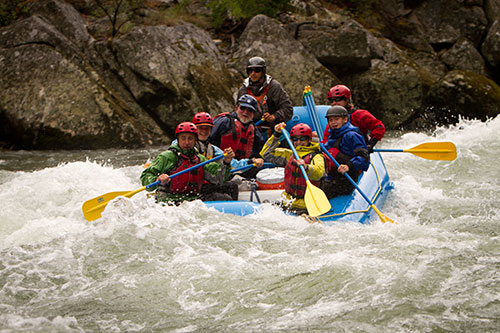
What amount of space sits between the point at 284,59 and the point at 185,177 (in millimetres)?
7782

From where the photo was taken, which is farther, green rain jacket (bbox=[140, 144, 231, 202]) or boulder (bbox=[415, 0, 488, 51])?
boulder (bbox=[415, 0, 488, 51])

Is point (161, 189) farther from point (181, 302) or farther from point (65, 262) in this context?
point (181, 302)

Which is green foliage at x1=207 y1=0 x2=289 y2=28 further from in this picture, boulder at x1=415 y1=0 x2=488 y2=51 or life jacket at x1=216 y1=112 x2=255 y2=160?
life jacket at x1=216 y1=112 x2=255 y2=160

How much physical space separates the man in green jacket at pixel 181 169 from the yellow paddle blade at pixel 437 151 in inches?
91.0

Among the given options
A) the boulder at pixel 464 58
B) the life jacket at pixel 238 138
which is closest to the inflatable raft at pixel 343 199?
the life jacket at pixel 238 138

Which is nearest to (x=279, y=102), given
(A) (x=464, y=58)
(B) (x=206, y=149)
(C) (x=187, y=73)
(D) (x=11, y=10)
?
(B) (x=206, y=149)

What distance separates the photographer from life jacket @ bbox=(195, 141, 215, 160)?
5469 mm

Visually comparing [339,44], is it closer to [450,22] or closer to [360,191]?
[450,22]

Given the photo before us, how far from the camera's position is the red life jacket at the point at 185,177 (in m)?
5.15

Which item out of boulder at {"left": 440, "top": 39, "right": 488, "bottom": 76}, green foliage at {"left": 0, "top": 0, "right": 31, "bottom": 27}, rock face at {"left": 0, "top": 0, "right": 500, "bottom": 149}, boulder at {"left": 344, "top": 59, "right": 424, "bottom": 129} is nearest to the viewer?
rock face at {"left": 0, "top": 0, "right": 500, "bottom": 149}

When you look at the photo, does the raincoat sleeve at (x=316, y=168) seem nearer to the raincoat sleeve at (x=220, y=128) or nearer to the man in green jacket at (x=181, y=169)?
the man in green jacket at (x=181, y=169)

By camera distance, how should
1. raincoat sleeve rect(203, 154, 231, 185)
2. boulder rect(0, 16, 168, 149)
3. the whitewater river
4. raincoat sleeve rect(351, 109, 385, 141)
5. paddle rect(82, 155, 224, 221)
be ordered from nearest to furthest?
the whitewater river, paddle rect(82, 155, 224, 221), raincoat sleeve rect(203, 154, 231, 185), raincoat sleeve rect(351, 109, 385, 141), boulder rect(0, 16, 168, 149)

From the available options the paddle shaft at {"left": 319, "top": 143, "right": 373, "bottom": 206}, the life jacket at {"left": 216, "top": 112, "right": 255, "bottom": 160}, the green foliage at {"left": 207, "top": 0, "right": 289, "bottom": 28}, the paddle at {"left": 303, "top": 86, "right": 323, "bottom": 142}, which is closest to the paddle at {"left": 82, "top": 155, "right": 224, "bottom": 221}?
the life jacket at {"left": 216, "top": 112, "right": 255, "bottom": 160}

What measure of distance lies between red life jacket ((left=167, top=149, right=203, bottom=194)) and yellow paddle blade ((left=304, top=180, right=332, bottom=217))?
119 centimetres
